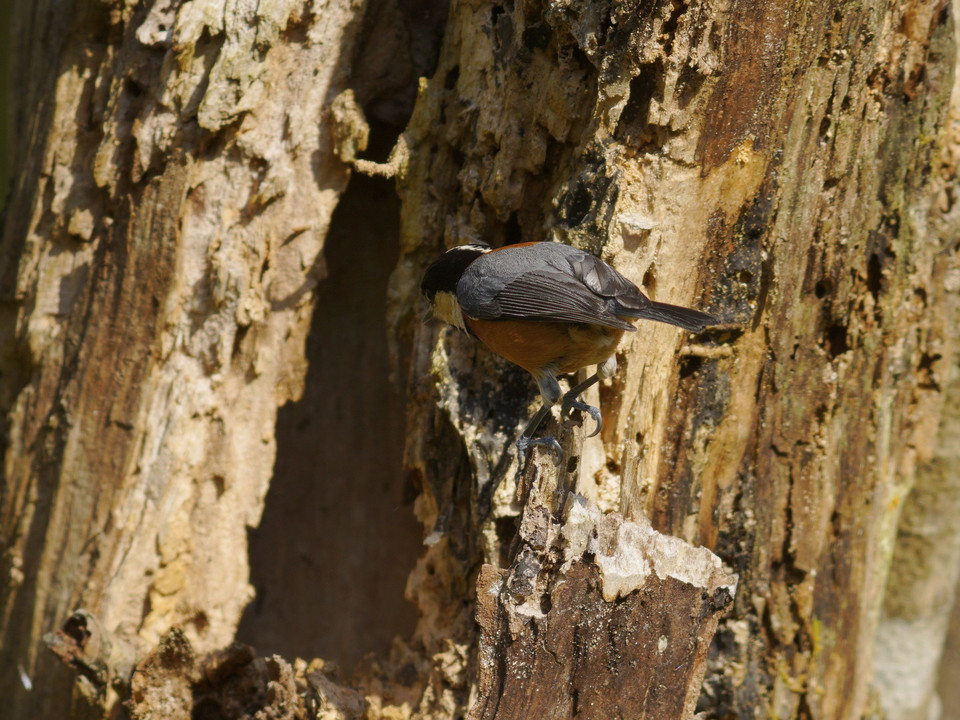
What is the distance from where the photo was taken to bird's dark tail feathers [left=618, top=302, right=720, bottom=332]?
186 centimetres

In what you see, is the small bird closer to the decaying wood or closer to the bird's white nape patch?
the bird's white nape patch

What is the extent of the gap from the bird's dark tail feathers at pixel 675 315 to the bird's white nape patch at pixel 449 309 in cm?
55

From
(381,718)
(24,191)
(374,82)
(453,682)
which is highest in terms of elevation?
(374,82)

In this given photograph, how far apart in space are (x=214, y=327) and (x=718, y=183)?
5.38 ft

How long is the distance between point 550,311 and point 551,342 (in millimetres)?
103

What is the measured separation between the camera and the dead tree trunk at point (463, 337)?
83.7 inches

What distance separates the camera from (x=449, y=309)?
7.42ft

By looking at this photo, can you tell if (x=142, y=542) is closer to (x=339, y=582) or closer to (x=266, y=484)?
(x=266, y=484)

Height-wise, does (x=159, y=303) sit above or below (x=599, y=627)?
above

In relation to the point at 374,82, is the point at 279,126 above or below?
below

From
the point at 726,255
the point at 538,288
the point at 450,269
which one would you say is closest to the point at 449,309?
the point at 450,269

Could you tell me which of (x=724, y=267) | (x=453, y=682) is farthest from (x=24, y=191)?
(x=724, y=267)

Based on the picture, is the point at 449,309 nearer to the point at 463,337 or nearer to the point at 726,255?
the point at 463,337

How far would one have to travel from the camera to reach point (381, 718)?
2131 mm
